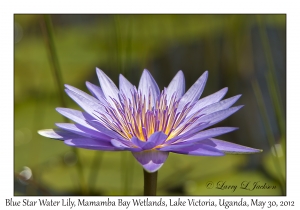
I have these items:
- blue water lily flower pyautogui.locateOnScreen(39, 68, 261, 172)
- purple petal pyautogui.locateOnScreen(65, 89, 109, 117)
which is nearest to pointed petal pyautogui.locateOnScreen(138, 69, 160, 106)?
blue water lily flower pyautogui.locateOnScreen(39, 68, 261, 172)

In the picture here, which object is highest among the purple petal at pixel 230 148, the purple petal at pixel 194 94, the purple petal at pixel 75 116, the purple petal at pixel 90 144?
the purple petal at pixel 194 94

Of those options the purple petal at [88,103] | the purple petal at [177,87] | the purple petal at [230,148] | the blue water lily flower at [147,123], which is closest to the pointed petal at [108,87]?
the blue water lily flower at [147,123]

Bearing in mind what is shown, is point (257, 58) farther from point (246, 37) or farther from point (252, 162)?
point (252, 162)

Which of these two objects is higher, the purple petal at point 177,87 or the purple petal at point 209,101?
the purple petal at point 177,87

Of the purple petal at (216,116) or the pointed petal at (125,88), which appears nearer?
the purple petal at (216,116)

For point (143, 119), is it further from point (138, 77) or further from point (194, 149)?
point (138, 77)

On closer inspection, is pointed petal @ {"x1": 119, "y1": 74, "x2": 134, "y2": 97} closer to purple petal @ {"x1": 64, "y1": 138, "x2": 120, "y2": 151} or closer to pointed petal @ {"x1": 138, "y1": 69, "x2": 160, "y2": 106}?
pointed petal @ {"x1": 138, "y1": 69, "x2": 160, "y2": 106}

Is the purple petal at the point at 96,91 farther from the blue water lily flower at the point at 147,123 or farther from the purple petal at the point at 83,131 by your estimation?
the purple petal at the point at 83,131

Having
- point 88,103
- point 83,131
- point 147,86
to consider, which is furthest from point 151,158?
point 147,86
